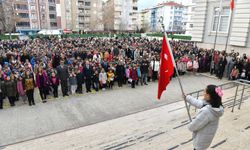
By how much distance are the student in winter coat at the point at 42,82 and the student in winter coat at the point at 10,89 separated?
3.67 ft

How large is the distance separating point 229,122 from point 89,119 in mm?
5409

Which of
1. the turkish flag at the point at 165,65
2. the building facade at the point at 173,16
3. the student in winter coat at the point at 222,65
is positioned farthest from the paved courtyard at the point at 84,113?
the building facade at the point at 173,16

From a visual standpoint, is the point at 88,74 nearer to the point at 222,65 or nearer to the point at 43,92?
the point at 43,92

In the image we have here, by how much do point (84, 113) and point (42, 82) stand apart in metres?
3.35

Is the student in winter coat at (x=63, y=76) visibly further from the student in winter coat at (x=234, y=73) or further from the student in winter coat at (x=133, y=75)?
the student in winter coat at (x=234, y=73)

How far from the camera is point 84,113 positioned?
9.15 m

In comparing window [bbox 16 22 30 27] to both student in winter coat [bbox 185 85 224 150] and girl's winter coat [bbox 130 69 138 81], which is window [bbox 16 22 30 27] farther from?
student in winter coat [bbox 185 85 224 150]

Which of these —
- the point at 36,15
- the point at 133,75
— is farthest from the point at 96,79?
the point at 36,15

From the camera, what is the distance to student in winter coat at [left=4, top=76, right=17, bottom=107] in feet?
32.8

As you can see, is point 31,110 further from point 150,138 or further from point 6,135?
point 150,138

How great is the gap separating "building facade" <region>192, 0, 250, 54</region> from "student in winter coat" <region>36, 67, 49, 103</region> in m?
16.4

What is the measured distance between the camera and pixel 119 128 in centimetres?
753

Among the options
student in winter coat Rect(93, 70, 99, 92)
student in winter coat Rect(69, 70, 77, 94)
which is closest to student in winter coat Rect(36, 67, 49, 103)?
student in winter coat Rect(69, 70, 77, 94)

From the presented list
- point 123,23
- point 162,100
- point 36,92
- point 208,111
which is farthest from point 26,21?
point 208,111
